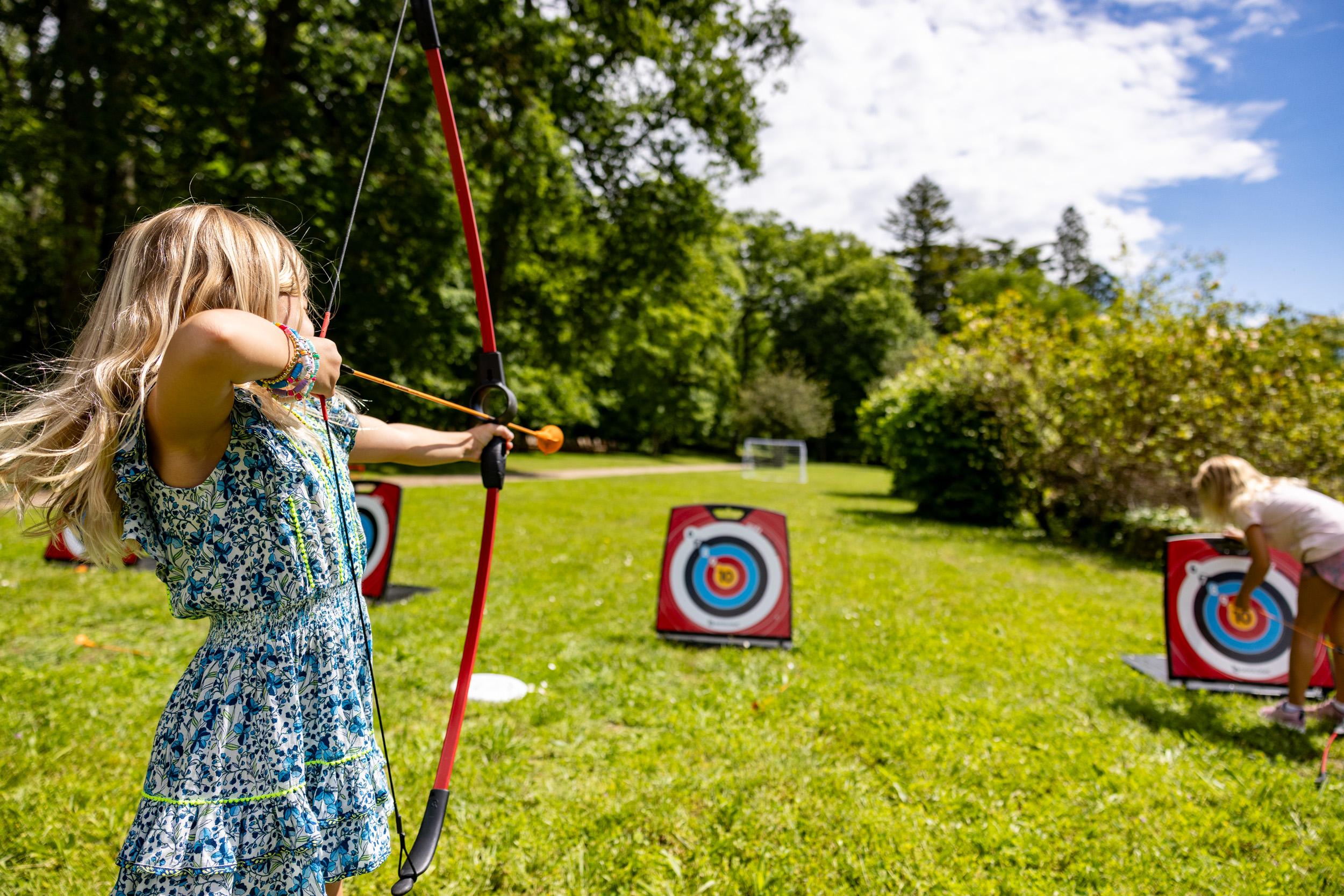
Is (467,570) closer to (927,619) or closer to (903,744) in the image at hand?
(927,619)

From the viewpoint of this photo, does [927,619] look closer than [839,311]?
Yes

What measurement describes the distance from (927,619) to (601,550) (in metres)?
3.42

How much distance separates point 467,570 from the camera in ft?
20.7

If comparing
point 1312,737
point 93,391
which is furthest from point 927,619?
point 93,391

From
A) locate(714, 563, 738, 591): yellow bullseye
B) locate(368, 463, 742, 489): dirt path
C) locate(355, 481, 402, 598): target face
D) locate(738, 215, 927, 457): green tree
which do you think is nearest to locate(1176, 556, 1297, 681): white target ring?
locate(714, 563, 738, 591): yellow bullseye

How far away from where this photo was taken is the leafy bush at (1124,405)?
795cm

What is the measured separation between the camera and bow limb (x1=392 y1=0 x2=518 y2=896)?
174 centimetres

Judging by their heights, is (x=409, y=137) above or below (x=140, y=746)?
above

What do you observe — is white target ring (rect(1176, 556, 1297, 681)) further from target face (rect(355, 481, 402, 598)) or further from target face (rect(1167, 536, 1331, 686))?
target face (rect(355, 481, 402, 598))

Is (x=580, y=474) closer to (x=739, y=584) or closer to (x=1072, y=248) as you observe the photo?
(x=739, y=584)

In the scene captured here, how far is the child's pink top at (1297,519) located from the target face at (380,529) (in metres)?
4.89

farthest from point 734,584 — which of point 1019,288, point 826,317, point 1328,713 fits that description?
point 1019,288

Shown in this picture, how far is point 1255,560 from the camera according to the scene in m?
3.62

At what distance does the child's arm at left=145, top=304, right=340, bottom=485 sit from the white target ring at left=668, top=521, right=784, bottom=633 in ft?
11.5
